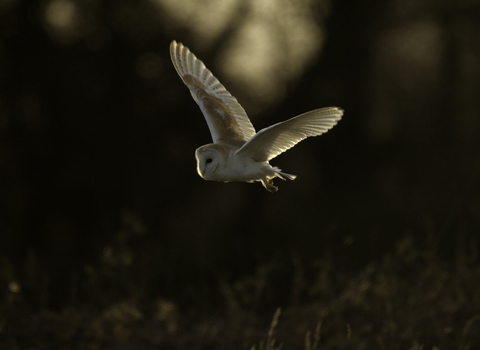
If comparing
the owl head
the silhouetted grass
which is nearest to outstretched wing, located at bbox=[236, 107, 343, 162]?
the owl head

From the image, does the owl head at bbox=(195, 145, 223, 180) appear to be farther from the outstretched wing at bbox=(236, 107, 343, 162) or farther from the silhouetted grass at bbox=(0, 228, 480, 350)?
the silhouetted grass at bbox=(0, 228, 480, 350)

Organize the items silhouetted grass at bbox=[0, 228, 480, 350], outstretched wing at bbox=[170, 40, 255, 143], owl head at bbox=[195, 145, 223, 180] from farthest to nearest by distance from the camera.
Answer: silhouetted grass at bbox=[0, 228, 480, 350] < outstretched wing at bbox=[170, 40, 255, 143] < owl head at bbox=[195, 145, 223, 180]

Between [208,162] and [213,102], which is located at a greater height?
[213,102]

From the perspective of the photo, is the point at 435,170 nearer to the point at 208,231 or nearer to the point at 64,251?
the point at 208,231

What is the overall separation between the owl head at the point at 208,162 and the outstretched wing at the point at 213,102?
470mm

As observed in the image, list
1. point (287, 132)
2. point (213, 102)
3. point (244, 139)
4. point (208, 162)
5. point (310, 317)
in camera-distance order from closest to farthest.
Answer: point (208, 162) < point (287, 132) < point (244, 139) < point (213, 102) < point (310, 317)

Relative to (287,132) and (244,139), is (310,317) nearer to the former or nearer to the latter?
(244,139)

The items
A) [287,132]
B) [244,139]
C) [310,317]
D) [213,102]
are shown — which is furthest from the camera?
[310,317]

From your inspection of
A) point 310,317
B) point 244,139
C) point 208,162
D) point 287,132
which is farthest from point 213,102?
point 310,317

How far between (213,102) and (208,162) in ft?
3.00

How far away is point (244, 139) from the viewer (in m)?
2.79

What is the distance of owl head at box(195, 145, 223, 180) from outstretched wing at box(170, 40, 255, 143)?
0.47 meters

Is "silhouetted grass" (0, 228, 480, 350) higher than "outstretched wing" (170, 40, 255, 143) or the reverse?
the reverse

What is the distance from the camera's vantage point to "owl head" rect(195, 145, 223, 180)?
2.14 m
